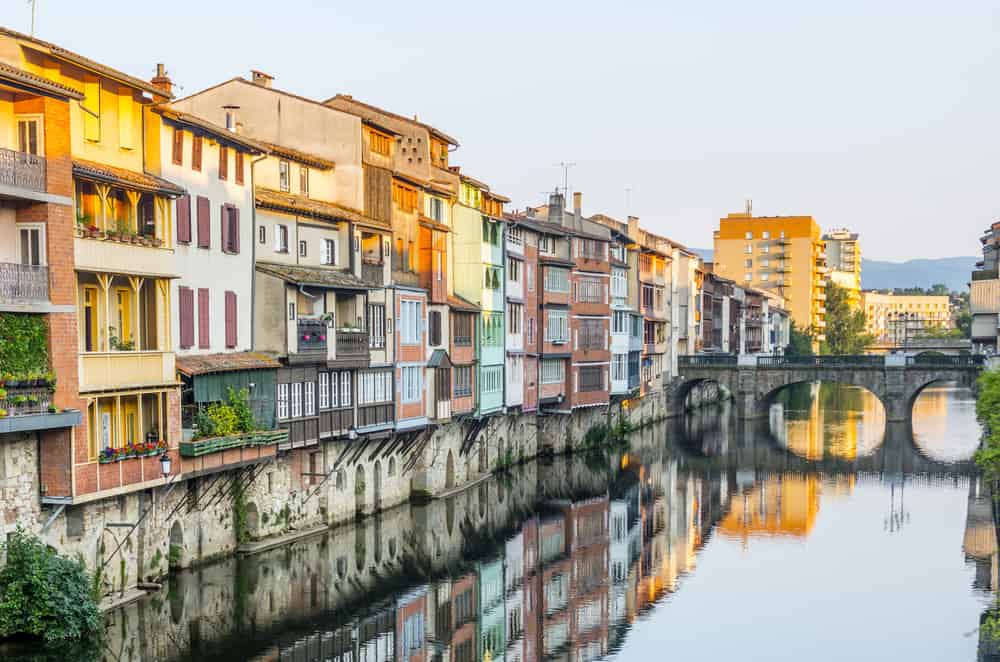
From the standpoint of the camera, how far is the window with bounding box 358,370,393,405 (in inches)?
2213

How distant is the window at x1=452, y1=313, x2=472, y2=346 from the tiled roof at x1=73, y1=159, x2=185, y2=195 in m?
28.2

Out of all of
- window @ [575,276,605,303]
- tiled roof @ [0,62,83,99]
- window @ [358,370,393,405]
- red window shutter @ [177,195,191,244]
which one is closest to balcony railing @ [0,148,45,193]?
tiled roof @ [0,62,83,99]

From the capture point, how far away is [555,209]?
3794 inches

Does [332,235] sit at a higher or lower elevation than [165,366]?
higher

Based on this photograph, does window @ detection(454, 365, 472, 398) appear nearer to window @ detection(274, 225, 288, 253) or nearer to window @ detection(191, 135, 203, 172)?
window @ detection(274, 225, 288, 253)

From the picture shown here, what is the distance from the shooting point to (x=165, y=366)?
40.7 metres

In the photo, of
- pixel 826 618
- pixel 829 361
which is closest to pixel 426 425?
pixel 826 618

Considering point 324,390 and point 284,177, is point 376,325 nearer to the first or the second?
point 324,390

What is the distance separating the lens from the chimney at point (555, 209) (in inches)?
3784

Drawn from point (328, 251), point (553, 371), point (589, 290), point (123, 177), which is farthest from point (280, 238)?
point (589, 290)

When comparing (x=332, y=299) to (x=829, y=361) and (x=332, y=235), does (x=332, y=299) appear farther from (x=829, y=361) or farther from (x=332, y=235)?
(x=829, y=361)

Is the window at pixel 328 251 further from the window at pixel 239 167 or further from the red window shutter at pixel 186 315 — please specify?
the red window shutter at pixel 186 315

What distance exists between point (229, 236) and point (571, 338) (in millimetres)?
46052

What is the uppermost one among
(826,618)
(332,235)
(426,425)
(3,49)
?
(3,49)
